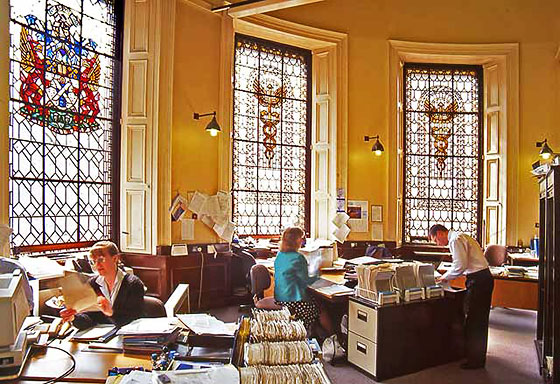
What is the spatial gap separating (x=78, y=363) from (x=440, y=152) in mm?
7393

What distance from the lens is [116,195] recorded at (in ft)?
19.3

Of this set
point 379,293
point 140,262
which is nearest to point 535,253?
point 379,293

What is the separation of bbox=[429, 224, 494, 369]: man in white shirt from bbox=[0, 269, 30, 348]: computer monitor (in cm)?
361

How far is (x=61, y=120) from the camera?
5145 mm

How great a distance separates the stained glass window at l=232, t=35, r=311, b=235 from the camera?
7320mm

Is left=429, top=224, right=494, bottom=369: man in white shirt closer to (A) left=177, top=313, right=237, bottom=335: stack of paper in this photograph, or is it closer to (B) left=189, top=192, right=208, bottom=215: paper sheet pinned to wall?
(A) left=177, top=313, right=237, bottom=335: stack of paper

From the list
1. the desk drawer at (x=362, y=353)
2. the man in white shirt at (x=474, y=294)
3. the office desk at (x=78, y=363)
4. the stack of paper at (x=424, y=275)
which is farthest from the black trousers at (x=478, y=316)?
the office desk at (x=78, y=363)

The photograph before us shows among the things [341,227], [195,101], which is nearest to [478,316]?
[341,227]

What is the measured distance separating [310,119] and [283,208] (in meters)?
1.58

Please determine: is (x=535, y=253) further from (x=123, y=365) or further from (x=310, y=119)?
(x=123, y=365)

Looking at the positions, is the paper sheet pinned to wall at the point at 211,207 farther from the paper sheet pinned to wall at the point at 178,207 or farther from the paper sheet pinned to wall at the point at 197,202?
the paper sheet pinned to wall at the point at 178,207

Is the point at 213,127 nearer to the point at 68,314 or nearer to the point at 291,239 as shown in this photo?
the point at 291,239

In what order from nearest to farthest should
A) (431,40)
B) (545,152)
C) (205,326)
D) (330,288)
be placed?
1. (205,326)
2. (330,288)
3. (545,152)
4. (431,40)

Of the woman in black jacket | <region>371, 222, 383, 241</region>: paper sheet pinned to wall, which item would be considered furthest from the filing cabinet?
<region>371, 222, 383, 241</region>: paper sheet pinned to wall
